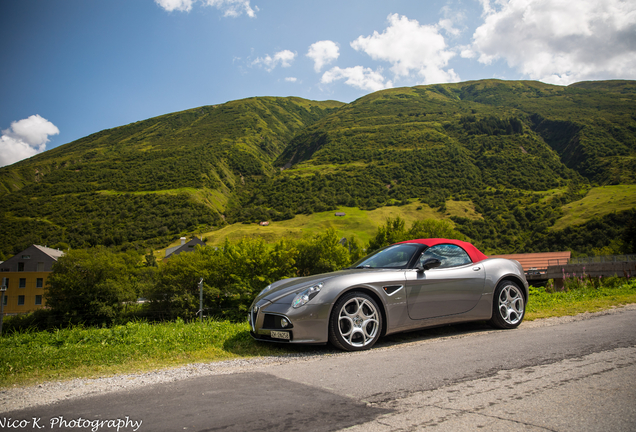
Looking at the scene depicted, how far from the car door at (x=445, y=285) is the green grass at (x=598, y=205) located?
105395mm

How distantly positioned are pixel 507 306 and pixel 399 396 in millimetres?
3617

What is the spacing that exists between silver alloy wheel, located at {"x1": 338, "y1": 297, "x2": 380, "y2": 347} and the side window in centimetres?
115

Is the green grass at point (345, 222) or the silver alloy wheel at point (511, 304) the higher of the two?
the green grass at point (345, 222)

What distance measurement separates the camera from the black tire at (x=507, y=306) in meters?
5.57

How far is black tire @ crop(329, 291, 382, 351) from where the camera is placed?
176 inches

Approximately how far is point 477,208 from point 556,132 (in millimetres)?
85148

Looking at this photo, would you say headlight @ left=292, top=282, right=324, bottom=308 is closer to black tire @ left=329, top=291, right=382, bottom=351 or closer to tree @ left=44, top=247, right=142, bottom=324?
black tire @ left=329, top=291, right=382, bottom=351

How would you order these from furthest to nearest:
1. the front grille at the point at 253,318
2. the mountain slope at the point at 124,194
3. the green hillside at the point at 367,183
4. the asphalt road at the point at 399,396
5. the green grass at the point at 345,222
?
1. the mountain slope at the point at 124,194
2. the green hillside at the point at 367,183
3. the green grass at the point at 345,222
4. the front grille at the point at 253,318
5. the asphalt road at the point at 399,396

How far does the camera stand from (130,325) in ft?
19.5

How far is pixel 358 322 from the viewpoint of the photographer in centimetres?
461

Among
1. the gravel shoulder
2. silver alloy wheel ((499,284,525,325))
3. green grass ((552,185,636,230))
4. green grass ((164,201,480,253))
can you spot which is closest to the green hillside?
green grass ((552,185,636,230))

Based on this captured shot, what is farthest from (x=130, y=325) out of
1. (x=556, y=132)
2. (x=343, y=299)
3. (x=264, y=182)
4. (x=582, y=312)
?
(x=556, y=132)

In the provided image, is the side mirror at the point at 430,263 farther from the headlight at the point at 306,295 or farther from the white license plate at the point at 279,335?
the white license plate at the point at 279,335

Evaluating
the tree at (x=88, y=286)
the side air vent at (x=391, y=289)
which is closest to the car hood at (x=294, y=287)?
the side air vent at (x=391, y=289)
